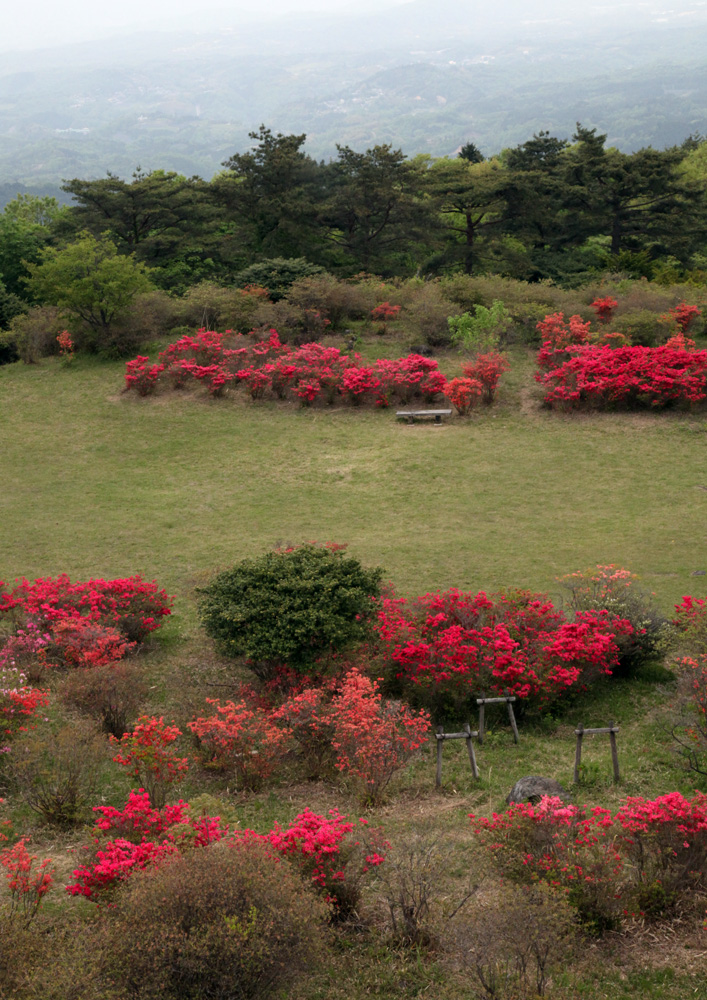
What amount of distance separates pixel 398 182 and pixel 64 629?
82.6 ft

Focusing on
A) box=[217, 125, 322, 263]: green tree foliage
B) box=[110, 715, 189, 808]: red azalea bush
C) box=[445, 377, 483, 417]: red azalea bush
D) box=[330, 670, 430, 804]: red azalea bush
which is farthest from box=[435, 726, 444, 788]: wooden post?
box=[217, 125, 322, 263]: green tree foliage

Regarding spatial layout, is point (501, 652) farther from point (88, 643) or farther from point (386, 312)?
point (386, 312)

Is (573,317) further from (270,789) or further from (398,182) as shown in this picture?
(270,789)

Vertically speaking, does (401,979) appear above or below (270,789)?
above

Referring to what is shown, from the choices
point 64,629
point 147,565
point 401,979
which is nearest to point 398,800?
point 401,979

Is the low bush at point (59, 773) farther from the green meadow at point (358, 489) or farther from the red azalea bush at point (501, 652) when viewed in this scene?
the green meadow at point (358, 489)

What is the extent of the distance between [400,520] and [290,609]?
5.29 meters

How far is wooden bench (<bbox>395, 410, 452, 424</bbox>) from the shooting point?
1933 cm

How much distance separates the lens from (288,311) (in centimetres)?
2411

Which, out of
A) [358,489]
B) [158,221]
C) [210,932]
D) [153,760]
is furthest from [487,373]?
[158,221]

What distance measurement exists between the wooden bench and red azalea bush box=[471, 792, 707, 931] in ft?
44.0

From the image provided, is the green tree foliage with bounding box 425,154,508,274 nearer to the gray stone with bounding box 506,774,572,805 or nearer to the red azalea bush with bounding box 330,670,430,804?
the red azalea bush with bounding box 330,670,430,804

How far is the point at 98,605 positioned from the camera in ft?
37.2

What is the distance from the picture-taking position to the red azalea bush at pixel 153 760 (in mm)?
7582
